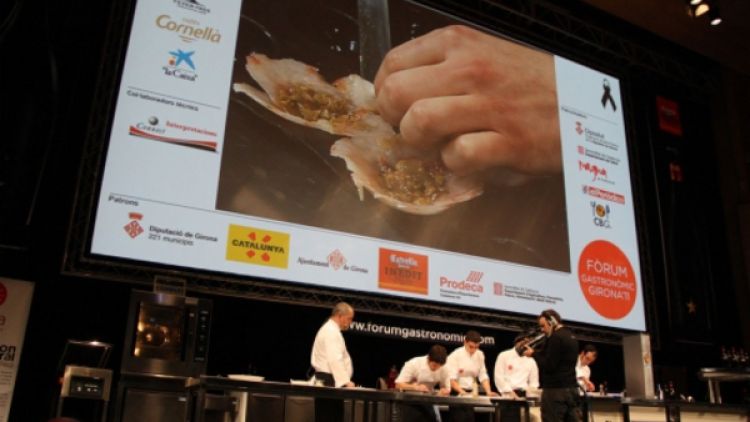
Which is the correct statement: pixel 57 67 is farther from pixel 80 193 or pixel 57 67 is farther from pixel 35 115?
pixel 80 193

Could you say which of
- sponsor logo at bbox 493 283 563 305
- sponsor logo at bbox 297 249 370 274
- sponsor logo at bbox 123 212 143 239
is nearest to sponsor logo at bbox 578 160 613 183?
sponsor logo at bbox 493 283 563 305

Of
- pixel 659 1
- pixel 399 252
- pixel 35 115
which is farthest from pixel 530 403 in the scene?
pixel 659 1

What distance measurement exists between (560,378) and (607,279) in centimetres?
291

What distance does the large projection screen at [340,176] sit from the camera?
16.9 feet

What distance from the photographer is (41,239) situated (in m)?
4.98

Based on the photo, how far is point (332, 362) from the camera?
454cm

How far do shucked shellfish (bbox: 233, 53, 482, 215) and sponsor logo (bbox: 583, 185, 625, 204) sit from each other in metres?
1.64

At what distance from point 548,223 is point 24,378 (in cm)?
491

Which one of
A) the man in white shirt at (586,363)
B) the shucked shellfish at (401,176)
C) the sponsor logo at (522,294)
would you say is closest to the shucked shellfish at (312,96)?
the shucked shellfish at (401,176)

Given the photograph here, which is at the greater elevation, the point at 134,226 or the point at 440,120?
the point at 440,120

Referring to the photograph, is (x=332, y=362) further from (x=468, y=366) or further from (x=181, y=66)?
(x=181, y=66)

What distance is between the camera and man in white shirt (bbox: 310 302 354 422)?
4.34m

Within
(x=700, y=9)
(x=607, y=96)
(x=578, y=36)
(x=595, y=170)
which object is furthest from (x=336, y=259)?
(x=700, y=9)

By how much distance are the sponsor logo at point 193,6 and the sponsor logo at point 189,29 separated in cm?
11
